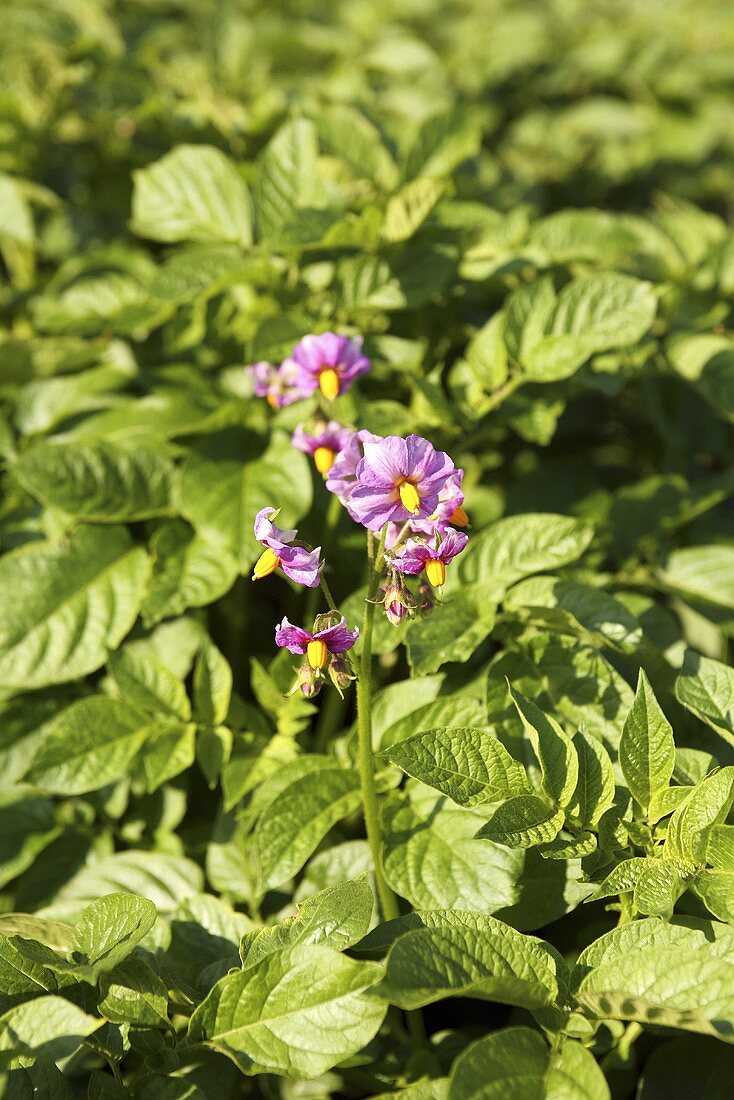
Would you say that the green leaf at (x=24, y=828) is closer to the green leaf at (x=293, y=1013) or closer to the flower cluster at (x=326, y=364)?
the green leaf at (x=293, y=1013)

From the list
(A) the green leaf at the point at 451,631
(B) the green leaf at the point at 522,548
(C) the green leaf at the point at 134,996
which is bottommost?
(C) the green leaf at the point at 134,996

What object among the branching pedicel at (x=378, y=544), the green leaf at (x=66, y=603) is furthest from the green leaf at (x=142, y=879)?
the branching pedicel at (x=378, y=544)

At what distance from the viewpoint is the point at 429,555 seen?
113cm

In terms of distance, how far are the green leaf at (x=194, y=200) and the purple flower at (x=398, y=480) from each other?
0.94 metres

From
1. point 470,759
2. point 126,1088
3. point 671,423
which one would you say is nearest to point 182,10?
point 671,423

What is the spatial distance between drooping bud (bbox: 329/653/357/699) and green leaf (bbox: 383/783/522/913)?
0.29 meters

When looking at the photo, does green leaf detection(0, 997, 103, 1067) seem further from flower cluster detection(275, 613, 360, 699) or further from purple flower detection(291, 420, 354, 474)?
purple flower detection(291, 420, 354, 474)

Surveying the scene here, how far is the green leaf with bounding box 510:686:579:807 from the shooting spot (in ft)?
3.85

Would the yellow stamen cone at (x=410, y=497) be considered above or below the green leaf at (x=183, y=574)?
above

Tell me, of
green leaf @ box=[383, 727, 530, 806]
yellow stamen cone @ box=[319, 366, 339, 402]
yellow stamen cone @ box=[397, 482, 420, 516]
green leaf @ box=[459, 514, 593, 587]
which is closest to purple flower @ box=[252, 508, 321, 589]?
yellow stamen cone @ box=[397, 482, 420, 516]

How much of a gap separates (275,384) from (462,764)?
28.0 inches

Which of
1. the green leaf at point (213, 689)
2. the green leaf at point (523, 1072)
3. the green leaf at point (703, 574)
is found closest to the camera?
the green leaf at point (523, 1072)

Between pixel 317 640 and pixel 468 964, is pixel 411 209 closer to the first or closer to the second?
pixel 317 640

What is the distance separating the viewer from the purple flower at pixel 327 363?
54.9 inches
